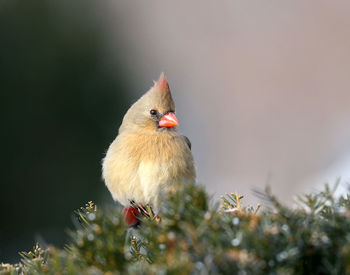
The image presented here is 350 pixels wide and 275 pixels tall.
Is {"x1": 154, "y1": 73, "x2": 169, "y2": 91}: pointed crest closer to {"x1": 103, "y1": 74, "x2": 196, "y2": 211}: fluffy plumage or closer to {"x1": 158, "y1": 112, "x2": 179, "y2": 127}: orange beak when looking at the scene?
{"x1": 103, "y1": 74, "x2": 196, "y2": 211}: fluffy plumage

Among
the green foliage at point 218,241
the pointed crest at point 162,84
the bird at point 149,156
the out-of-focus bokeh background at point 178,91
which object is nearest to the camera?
the green foliage at point 218,241

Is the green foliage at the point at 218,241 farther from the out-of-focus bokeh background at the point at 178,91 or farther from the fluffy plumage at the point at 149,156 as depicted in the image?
the fluffy plumage at the point at 149,156

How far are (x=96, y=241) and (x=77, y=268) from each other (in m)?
0.06

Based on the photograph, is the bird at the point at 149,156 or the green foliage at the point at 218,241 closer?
the green foliage at the point at 218,241

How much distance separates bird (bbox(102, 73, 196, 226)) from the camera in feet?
7.91

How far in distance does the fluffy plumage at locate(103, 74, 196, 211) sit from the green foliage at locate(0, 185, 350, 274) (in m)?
1.32

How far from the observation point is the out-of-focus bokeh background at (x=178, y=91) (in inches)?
206

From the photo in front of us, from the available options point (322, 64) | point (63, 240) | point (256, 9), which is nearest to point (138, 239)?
point (63, 240)

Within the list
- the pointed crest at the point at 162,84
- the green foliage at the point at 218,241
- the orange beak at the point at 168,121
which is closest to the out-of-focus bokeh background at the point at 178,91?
the green foliage at the point at 218,241

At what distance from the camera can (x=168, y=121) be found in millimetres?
2691

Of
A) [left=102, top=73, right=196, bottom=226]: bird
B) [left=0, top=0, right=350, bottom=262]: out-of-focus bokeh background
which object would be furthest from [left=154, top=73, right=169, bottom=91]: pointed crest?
[left=0, top=0, right=350, bottom=262]: out-of-focus bokeh background

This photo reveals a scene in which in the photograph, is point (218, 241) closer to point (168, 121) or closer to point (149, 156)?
point (149, 156)

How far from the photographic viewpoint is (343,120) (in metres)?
9.12

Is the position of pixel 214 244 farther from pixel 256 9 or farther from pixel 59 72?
pixel 256 9
